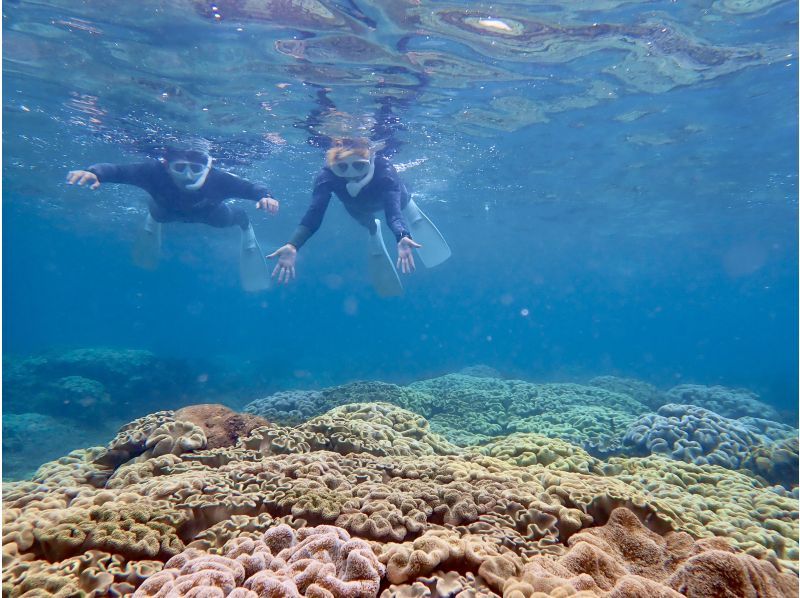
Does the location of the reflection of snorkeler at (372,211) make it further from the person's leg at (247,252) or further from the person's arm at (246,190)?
the person's leg at (247,252)

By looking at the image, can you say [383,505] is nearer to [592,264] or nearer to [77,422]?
[77,422]

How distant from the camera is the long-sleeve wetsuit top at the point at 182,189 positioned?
11.6 m

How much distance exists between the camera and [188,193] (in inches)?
516

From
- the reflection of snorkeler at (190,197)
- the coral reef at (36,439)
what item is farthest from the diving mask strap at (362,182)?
the coral reef at (36,439)

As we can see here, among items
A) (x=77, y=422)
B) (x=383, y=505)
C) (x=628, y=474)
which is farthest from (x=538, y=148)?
(x=77, y=422)

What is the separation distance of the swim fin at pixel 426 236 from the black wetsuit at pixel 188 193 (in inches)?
202

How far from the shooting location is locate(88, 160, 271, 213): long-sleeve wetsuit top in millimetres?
11562

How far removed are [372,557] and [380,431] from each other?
351 centimetres

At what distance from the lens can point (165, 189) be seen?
13055 mm

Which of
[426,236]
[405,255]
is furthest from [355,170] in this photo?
[405,255]

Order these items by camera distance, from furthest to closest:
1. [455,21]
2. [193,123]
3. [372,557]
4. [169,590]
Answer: [193,123]
[455,21]
[372,557]
[169,590]

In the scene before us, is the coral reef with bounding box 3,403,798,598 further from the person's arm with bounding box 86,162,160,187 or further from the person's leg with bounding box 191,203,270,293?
the person's leg with bounding box 191,203,270,293

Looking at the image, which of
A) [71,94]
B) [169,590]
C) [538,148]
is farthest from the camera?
[538,148]

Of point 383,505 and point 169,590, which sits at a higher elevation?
point 383,505
